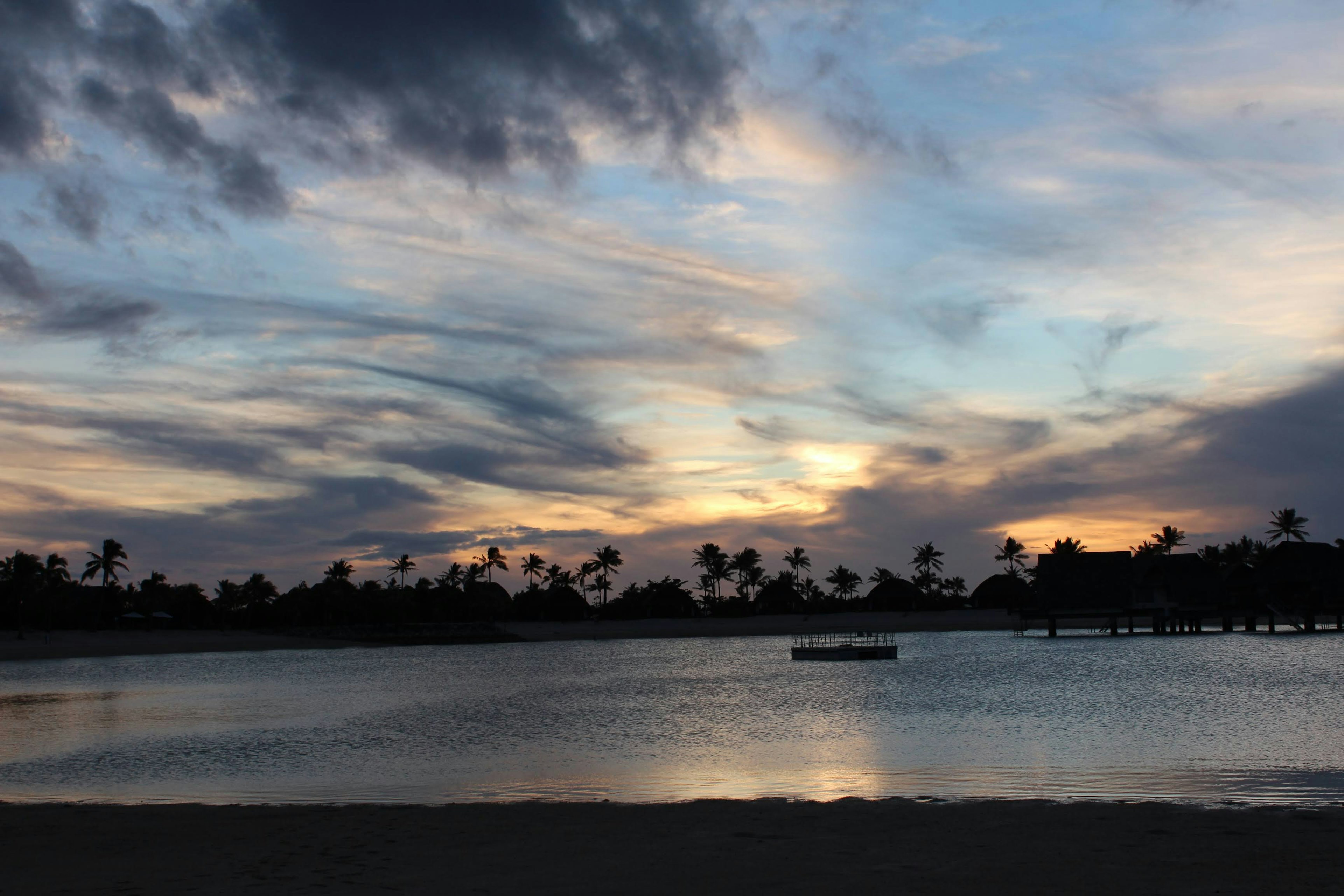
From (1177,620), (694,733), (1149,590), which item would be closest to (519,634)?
(1149,590)

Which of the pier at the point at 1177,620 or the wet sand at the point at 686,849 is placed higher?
the pier at the point at 1177,620

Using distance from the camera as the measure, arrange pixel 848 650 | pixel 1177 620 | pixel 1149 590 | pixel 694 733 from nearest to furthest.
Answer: pixel 694 733, pixel 848 650, pixel 1149 590, pixel 1177 620

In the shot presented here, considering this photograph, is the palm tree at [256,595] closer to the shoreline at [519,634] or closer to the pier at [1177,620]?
the shoreline at [519,634]

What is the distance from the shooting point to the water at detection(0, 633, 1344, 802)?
21.0 meters

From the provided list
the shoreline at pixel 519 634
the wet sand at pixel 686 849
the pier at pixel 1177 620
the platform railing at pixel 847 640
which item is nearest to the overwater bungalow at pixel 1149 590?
the pier at pixel 1177 620

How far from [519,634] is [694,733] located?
102488 millimetres

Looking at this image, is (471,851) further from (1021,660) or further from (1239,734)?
(1021,660)

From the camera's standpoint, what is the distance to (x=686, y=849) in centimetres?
1309

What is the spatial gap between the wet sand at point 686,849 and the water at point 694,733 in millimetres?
3369

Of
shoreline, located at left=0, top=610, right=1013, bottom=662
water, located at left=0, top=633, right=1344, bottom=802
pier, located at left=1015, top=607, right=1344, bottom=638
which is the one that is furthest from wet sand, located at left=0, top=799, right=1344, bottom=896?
pier, located at left=1015, top=607, right=1344, bottom=638

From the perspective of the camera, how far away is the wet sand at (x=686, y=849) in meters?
11.0

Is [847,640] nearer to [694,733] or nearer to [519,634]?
[519,634]

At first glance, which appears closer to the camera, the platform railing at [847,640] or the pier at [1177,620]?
the platform railing at [847,640]

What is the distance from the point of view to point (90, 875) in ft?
39.0
